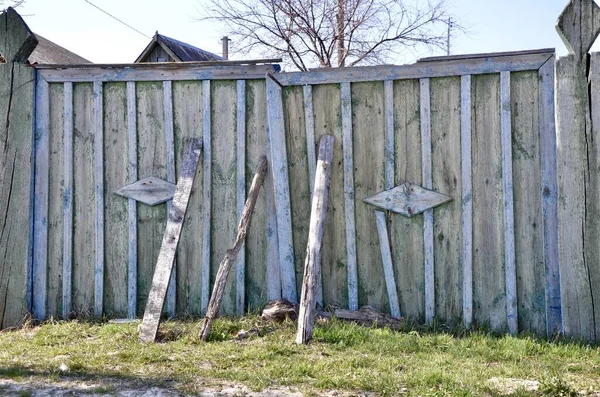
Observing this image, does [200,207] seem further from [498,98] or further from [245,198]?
[498,98]

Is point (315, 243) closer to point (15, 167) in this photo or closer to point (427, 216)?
point (427, 216)

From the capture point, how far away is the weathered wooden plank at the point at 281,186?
22.0ft

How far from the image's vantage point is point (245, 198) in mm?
6883

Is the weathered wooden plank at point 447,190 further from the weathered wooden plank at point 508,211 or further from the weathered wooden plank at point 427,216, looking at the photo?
the weathered wooden plank at point 508,211

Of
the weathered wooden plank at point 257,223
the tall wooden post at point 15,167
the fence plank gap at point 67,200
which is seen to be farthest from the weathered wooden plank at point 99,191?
the weathered wooden plank at point 257,223

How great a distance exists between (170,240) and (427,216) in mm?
2325

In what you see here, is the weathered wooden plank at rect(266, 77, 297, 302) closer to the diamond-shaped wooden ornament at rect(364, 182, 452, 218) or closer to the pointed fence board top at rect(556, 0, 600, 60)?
the diamond-shaped wooden ornament at rect(364, 182, 452, 218)

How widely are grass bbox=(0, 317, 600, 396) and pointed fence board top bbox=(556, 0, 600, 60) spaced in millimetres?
2469

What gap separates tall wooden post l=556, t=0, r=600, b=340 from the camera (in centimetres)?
605

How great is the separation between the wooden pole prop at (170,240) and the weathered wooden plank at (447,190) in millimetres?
2221

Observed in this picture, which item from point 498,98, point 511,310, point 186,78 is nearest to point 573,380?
point 511,310

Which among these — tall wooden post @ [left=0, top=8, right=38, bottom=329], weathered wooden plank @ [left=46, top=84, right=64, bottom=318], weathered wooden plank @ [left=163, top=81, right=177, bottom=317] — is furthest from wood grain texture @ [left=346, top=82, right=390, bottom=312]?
tall wooden post @ [left=0, top=8, right=38, bottom=329]

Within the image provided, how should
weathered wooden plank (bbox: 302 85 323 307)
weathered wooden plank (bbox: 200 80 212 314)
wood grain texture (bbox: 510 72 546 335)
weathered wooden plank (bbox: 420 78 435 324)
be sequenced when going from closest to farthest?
wood grain texture (bbox: 510 72 546 335)
weathered wooden plank (bbox: 420 78 435 324)
weathered wooden plank (bbox: 302 85 323 307)
weathered wooden plank (bbox: 200 80 212 314)

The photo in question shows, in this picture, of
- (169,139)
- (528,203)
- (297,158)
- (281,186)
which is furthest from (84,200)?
(528,203)
